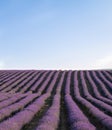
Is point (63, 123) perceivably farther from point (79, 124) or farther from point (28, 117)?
point (79, 124)

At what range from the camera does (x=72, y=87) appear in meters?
41.2

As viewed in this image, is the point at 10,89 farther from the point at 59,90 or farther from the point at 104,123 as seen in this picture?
the point at 104,123

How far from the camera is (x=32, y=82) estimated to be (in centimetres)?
4484

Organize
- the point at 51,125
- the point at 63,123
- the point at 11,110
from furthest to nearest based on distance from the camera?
the point at 11,110
the point at 63,123
the point at 51,125

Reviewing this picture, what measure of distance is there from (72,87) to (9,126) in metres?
27.0

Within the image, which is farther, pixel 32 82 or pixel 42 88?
pixel 32 82

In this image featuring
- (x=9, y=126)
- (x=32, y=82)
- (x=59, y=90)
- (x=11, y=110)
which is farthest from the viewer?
(x=32, y=82)

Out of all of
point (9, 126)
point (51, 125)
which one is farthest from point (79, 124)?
point (9, 126)

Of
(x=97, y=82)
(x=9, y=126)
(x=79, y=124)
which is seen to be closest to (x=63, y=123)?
(x=79, y=124)

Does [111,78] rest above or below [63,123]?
above

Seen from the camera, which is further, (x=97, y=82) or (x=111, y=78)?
(x=111, y=78)

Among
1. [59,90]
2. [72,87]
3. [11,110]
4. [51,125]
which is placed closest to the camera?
[51,125]

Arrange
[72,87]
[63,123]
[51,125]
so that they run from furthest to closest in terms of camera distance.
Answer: [72,87] < [63,123] < [51,125]

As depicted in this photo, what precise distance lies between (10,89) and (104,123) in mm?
24642
